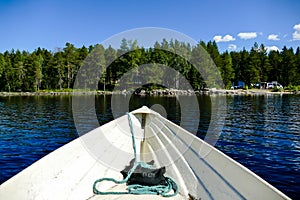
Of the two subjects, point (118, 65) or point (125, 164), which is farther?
point (118, 65)

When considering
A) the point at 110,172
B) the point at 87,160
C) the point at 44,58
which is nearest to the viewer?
the point at 87,160

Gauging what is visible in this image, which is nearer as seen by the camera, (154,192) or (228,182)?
(228,182)

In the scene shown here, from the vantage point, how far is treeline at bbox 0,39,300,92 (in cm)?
6938

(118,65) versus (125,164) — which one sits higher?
(118,65)

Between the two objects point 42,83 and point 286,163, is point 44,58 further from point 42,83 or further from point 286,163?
point 286,163

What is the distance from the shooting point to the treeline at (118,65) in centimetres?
6938

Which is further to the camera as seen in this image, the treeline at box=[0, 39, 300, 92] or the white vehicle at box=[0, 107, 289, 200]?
the treeline at box=[0, 39, 300, 92]

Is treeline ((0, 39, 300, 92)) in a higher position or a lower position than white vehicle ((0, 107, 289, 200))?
higher

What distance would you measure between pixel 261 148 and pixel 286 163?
251 cm

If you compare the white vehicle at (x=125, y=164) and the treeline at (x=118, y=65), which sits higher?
the treeline at (x=118, y=65)

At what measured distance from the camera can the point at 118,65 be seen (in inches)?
2886

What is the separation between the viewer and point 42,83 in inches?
3575

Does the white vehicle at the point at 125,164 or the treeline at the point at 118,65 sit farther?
the treeline at the point at 118,65

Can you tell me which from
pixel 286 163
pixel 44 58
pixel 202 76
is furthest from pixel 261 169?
pixel 44 58
